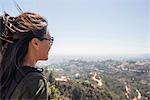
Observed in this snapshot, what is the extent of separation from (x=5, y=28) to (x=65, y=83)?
23138mm

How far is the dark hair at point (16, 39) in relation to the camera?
0.85m

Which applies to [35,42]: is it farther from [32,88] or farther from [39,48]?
[32,88]

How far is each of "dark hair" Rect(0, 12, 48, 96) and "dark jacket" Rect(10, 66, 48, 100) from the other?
7 cm

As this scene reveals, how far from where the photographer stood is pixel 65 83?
23.9 metres

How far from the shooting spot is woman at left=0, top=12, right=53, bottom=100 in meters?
0.84

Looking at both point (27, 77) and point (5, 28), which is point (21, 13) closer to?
point (5, 28)


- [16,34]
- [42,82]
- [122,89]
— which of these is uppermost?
[16,34]

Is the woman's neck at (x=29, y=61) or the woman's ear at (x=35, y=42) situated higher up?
the woman's ear at (x=35, y=42)

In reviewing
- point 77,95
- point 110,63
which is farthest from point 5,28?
point 110,63

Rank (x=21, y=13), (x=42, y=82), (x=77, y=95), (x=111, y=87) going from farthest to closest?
1. (x=111, y=87)
2. (x=77, y=95)
3. (x=21, y=13)
4. (x=42, y=82)

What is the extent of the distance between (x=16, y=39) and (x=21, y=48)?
0.03m

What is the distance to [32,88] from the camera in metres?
0.77

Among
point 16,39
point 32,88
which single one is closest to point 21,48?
point 16,39

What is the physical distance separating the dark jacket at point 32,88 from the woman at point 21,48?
0.05 ft
